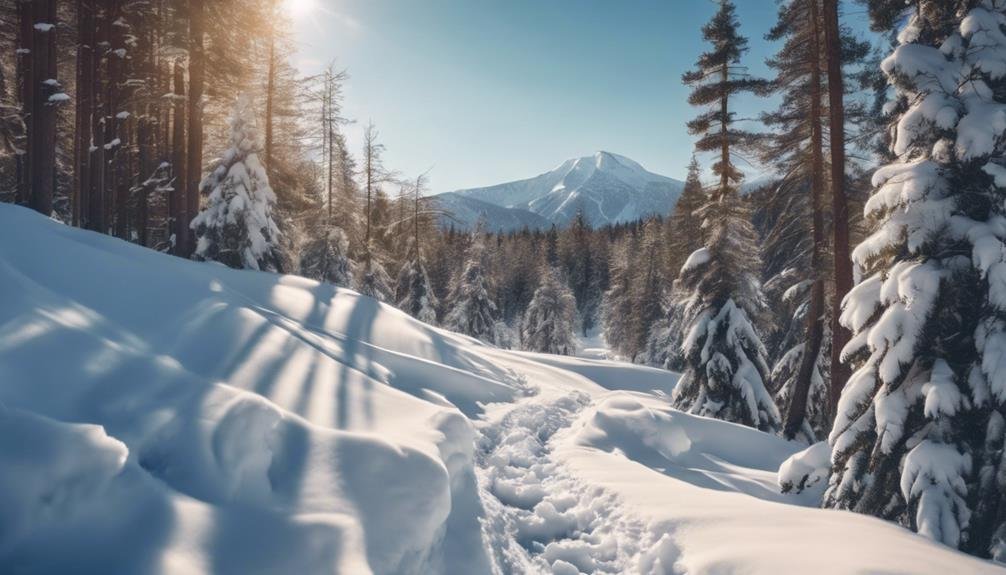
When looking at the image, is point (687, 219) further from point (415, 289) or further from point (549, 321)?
point (415, 289)

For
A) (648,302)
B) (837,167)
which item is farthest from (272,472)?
(648,302)

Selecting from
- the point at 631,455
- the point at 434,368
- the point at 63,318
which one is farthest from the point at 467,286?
the point at 63,318

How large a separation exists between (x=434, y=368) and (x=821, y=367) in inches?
429

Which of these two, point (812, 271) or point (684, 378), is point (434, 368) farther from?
point (812, 271)

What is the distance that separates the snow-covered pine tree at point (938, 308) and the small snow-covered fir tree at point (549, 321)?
1300 inches

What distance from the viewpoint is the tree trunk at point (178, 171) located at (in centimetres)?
1248

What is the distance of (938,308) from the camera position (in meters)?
5.01

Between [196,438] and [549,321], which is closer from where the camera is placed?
A: [196,438]

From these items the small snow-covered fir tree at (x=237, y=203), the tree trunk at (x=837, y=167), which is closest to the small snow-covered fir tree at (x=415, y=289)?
the small snow-covered fir tree at (x=237, y=203)

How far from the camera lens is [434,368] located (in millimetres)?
9328

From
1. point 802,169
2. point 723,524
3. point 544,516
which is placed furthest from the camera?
point 802,169

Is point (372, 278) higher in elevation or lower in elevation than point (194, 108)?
lower

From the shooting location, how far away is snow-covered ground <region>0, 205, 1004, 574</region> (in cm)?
Answer: 269

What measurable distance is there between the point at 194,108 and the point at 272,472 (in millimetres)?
11637
